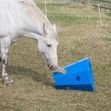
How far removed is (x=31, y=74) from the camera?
29.4ft

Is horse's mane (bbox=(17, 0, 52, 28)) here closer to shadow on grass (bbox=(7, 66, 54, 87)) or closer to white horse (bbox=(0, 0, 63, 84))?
white horse (bbox=(0, 0, 63, 84))

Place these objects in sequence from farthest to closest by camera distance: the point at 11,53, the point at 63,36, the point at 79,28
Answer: the point at 79,28 < the point at 63,36 < the point at 11,53

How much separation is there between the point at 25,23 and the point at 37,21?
A: 0.81ft

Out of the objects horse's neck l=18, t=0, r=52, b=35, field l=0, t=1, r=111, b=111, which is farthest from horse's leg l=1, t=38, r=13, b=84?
horse's neck l=18, t=0, r=52, b=35

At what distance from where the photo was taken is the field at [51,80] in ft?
22.8

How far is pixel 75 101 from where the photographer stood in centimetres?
718

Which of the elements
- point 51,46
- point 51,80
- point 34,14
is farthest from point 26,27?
point 51,80

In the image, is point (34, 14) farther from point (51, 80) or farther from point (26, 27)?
point (51, 80)

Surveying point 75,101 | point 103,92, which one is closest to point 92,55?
point 103,92

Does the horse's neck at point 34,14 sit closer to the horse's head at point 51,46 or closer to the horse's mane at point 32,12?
the horse's mane at point 32,12

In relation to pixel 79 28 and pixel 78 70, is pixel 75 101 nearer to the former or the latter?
pixel 78 70

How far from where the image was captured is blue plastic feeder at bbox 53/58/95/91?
7504mm

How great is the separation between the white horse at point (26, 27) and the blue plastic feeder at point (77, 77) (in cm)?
26

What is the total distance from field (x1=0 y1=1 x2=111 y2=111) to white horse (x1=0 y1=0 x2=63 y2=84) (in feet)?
1.79
